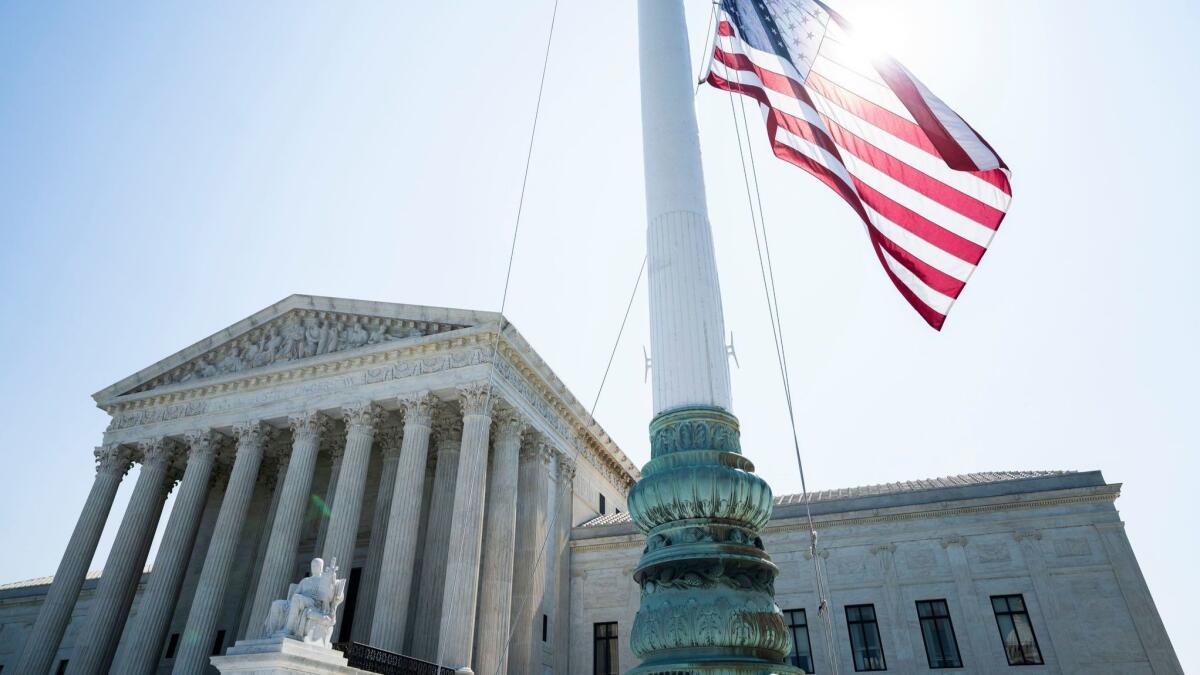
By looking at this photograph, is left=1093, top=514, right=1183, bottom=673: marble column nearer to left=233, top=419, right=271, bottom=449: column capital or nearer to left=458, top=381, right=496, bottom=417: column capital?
left=458, top=381, right=496, bottom=417: column capital

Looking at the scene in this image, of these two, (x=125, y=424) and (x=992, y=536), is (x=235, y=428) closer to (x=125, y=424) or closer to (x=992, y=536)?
(x=125, y=424)

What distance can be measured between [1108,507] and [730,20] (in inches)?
1022

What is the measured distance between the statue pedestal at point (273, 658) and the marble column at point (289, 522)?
26.1 feet

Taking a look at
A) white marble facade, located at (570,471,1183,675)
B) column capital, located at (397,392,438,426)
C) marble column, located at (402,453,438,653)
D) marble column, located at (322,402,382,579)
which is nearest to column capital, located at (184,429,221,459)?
marble column, located at (322,402,382,579)

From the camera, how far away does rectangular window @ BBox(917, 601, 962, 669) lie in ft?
87.2

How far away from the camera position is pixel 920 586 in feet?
91.9

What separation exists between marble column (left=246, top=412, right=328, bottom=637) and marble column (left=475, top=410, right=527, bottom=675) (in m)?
7.24

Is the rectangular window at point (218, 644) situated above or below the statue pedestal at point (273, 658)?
above

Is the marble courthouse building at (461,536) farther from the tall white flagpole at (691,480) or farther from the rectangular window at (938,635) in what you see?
the tall white flagpole at (691,480)

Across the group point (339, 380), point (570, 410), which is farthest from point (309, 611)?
point (570, 410)

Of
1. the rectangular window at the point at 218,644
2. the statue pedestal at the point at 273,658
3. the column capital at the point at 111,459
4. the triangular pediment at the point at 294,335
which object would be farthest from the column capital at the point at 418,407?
the column capital at the point at 111,459

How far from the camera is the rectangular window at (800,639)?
28.4 meters

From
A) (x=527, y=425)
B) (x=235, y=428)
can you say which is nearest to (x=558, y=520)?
(x=527, y=425)

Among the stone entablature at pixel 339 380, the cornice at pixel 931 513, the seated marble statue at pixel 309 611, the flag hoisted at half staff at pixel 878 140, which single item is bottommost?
the seated marble statue at pixel 309 611
